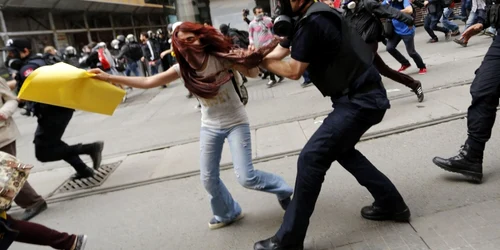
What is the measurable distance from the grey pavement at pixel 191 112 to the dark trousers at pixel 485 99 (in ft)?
Answer: 8.54

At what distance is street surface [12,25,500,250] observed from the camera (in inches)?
119

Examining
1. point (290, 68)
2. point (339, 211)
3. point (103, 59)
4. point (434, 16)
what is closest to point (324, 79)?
point (290, 68)

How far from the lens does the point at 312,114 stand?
6418 millimetres

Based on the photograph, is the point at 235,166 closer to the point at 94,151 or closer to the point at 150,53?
the point at 94,151

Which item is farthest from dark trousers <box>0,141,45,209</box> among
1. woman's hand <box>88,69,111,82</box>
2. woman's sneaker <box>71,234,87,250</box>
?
woman's hand <box>88,69,111,82</box>

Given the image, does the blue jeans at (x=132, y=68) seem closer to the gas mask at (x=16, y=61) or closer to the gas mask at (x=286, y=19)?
the gas mask at (x=16, y=61)

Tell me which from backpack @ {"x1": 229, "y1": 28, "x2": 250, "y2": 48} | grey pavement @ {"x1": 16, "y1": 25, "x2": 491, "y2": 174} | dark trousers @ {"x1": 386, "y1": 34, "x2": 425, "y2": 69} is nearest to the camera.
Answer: grey pavement @ {"x1": 16, "y1": 25, "x2": 491, "y2": 174}

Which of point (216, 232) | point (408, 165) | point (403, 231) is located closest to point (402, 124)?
point (408, 165)

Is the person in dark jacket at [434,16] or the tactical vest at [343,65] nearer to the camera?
the tactical vest at [343,65]

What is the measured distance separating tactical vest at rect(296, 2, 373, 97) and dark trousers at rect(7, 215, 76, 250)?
220 cm

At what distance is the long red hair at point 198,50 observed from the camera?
2.90m

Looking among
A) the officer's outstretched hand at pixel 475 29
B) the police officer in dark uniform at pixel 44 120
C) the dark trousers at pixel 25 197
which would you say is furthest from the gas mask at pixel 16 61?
the officer's outstretched hand at pixel 475 29

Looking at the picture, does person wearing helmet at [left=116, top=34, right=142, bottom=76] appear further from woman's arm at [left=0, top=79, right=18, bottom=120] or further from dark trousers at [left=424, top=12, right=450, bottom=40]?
woman's arm at [left=0, top=79, right=18, bottom=120]

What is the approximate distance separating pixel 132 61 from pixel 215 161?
1127 cm
